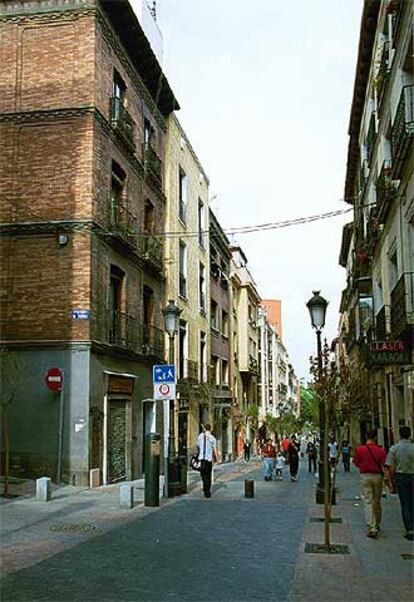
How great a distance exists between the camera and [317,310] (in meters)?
14.2

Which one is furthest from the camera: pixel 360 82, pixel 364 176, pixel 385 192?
pixel 364 176

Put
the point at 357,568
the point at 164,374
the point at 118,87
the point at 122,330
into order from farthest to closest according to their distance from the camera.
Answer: the point at 118,87
the point at 122,330
the point at 164,374
the point at 357,568

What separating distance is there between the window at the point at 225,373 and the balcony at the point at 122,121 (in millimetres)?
21785

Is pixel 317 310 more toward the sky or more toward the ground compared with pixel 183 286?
more toward the ground

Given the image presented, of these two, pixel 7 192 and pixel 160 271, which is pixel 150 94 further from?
pixel 7 192

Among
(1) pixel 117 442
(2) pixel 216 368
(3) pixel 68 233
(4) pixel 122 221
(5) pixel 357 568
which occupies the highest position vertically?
(4) pixel 122 221

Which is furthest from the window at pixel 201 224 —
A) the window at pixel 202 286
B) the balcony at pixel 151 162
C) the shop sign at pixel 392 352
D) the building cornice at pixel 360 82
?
the shop sign at pixel 392 352

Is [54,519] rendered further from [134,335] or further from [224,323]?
[224,323]

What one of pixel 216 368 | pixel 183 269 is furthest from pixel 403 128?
pixel 216 368

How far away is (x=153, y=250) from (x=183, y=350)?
762cm

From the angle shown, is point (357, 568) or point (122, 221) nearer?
point (357, 568)

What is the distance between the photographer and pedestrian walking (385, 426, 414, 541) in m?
11.2

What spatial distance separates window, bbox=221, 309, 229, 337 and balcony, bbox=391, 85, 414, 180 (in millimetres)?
27457

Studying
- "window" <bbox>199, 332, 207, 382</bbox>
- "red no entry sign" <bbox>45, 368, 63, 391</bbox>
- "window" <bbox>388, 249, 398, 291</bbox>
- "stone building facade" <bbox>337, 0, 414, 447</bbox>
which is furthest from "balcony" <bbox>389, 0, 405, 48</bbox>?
"window" <bbox>199, 332, 207, 382</bbox>
